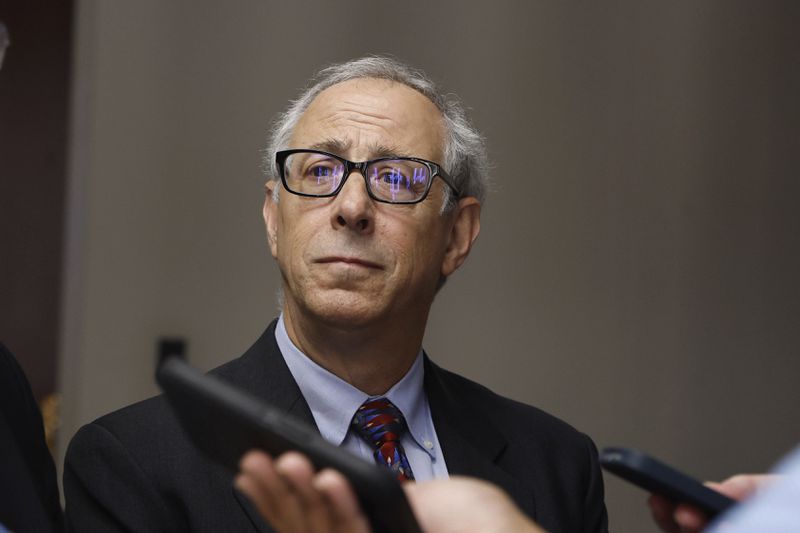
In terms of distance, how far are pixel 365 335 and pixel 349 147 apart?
35cm

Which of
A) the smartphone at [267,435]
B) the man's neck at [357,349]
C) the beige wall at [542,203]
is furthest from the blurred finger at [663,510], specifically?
the beige wall at [542,203]

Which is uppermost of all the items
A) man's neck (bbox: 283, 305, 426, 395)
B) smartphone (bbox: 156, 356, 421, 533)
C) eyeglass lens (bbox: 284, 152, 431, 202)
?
eyeglass lens (bbox: 284, 152, 431, 202)

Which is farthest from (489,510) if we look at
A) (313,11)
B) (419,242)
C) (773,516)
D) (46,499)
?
(313,11)

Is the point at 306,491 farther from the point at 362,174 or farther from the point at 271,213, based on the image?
the point at 271,213

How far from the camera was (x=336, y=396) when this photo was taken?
1885 millimetres

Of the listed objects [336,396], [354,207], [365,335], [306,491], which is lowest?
[336,396]

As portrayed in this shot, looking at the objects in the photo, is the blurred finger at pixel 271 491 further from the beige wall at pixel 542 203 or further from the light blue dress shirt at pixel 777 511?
the beige wall at pixel 542 203

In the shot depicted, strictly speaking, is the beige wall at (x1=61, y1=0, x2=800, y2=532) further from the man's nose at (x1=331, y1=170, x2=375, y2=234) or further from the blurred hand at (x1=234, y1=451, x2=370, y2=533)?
the blurred hand at (x1=234, y1=451, x2=370, y2=533)

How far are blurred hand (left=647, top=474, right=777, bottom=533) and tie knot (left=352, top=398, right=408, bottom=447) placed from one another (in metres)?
0.80

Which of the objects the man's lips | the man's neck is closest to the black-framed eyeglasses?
the man's lips

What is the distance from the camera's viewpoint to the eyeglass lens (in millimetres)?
1878

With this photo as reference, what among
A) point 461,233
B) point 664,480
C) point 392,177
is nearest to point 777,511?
point 664,480

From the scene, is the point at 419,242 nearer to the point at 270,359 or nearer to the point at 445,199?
the point at 445,199

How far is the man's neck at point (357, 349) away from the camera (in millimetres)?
1886
